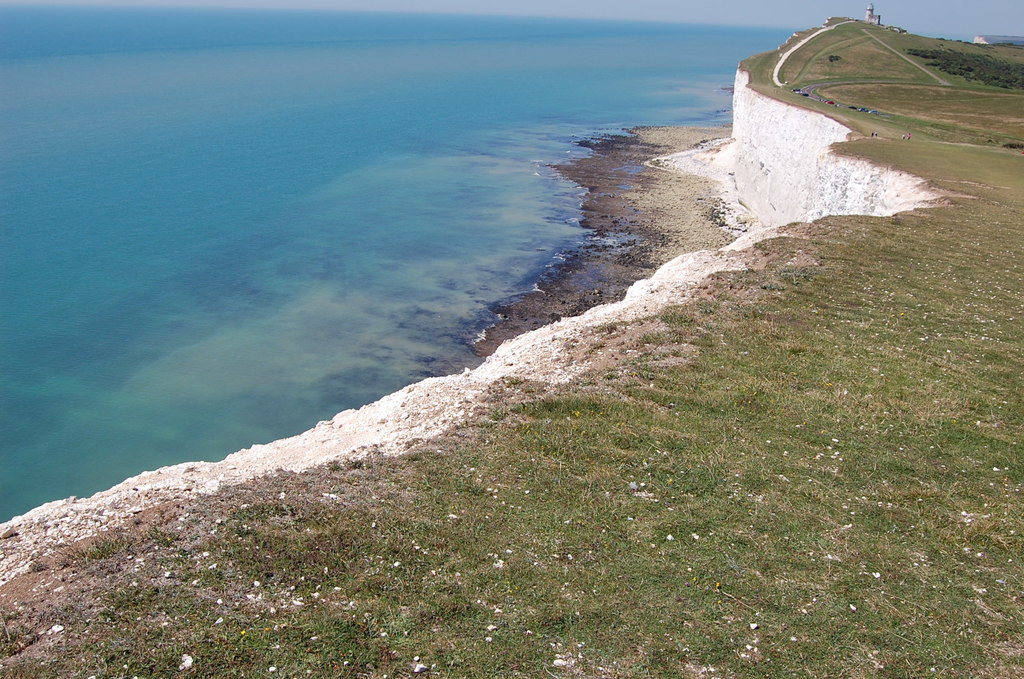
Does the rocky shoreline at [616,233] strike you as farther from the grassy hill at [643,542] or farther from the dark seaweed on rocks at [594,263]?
the grassy hill at [643,542]

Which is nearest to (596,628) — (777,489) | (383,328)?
(777,489)

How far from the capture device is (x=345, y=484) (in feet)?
51.6

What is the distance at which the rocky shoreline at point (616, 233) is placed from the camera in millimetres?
47844

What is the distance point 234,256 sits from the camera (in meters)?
58.5

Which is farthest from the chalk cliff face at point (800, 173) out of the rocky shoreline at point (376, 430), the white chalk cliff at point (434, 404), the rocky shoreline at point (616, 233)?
the rocky shoreline at point (376, 430)

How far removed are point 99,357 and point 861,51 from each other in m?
124

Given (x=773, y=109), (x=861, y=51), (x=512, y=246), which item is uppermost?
A: (x=861, y=51)

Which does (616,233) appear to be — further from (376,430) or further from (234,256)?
(376,430)

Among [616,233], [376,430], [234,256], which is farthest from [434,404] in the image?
[616,233]

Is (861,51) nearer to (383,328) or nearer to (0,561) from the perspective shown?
(383,328)

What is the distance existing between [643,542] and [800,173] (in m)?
56.0

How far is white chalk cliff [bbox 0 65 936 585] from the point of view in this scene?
1449 centimetres

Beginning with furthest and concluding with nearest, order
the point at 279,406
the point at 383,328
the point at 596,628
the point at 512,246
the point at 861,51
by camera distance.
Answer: the point at 861,51 → the point at 512,246 → the point at 383,328 → the point at 279,406 → the point at 596,628

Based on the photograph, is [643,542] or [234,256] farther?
[234,256]
